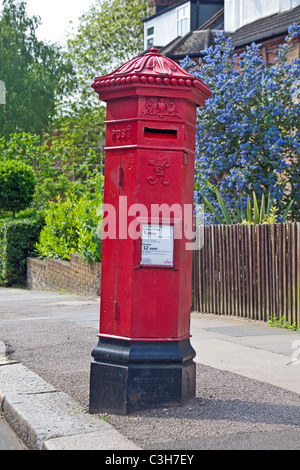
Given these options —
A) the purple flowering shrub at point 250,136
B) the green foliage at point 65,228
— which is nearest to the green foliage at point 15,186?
the green foliage at point 65,228

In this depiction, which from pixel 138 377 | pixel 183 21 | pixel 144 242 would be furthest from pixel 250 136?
pixel 183 21

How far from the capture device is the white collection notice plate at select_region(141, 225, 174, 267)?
5129 mm

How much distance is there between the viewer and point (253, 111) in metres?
14.0

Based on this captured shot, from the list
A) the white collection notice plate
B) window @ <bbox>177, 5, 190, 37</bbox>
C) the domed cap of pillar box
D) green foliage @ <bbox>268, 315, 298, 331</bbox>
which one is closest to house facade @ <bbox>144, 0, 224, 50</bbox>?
window @ <bbox>177, 5, 190, 37</bbox>

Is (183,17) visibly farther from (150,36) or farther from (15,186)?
(15,186)

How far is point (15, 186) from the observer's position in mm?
22406

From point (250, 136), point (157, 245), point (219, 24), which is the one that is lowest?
point (157, 245)

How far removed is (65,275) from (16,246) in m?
4.27

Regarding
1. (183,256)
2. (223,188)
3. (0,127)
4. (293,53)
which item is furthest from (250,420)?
(0,127)

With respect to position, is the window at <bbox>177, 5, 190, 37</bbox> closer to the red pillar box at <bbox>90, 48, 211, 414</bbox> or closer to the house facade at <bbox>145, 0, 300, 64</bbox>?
the house facade at <bbox>145, 0, 300, 64</bbox>

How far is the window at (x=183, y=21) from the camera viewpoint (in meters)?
30.3

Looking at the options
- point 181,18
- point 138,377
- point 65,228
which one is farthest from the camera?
point 181,18

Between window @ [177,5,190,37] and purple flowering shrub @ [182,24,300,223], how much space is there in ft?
54.4
